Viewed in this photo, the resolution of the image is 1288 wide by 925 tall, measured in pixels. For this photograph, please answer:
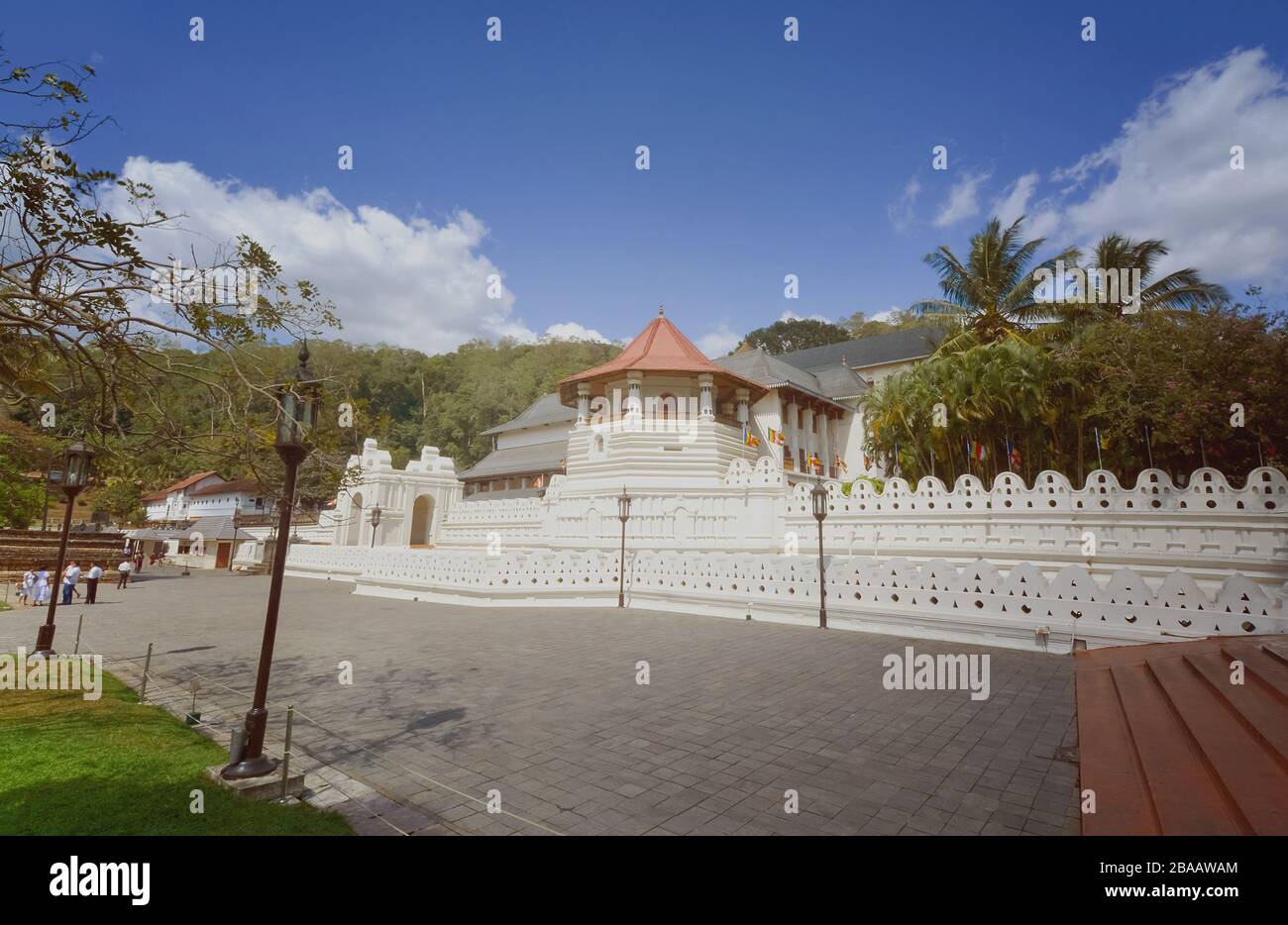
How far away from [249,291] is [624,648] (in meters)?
7.45

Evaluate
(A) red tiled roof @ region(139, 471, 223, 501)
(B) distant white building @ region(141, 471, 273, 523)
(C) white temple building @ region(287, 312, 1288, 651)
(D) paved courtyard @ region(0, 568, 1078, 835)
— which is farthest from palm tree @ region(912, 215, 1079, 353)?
(A) red tiled roof @ region(139, 471, 223, 501)

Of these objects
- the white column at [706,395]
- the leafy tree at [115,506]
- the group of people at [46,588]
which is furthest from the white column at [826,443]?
the leafy tree at [115,506]

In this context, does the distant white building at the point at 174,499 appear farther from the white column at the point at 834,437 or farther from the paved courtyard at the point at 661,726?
the white column at the point at 834,437

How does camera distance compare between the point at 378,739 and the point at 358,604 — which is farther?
the point at 358,604

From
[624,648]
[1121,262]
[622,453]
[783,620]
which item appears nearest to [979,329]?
[1121,262]

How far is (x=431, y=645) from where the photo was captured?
33.8 feet

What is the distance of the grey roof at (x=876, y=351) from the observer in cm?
4115

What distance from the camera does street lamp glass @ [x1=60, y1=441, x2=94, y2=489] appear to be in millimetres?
9273

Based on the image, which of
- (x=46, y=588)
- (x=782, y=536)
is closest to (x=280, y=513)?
(x=782, y=536)

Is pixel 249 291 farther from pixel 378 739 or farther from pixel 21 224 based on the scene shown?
pixel 378 739

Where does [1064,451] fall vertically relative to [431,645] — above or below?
above

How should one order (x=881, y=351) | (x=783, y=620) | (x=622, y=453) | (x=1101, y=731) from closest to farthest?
(x=1101, y=731) → (x=783, y=620) → (x=622, y=453) → (x=881, y=351)

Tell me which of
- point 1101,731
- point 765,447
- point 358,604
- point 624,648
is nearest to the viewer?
point 1101,731

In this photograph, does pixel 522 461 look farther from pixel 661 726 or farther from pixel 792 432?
pixel 661 726
